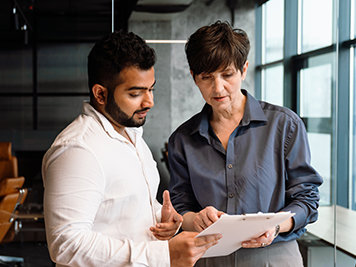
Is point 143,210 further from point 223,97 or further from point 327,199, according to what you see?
point 327,199

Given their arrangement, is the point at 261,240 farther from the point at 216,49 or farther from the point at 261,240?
the point at 216,49

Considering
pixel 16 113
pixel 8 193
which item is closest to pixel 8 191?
pixel 8 193

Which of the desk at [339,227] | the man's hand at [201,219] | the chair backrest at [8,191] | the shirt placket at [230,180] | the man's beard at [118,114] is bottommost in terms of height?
the desk at [339,227]

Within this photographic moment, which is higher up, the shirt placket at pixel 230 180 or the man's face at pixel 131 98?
the man's face at pixel 131 98

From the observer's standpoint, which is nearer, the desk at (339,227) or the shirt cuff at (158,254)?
the shirt cuff at (158,254)

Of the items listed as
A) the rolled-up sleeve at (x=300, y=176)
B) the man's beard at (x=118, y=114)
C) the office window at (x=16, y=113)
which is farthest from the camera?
the office window at (x=16, y=113)

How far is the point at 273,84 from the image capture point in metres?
3.10

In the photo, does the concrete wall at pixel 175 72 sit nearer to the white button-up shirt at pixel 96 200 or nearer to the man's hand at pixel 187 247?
the white button-up shirt at pixel 96 200

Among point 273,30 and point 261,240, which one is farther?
point 273,30

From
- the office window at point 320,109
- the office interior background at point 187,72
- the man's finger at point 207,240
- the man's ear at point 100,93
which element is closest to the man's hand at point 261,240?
the man's finger at point 207,240

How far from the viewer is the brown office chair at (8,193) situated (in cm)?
318

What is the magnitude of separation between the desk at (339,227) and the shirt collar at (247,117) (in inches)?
74.3

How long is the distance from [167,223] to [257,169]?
1.48ft

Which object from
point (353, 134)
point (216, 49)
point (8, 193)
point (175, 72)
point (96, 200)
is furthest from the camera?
point (8, 193)
